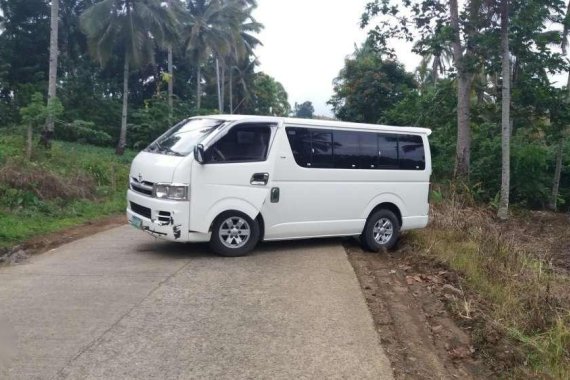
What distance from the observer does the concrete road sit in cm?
429

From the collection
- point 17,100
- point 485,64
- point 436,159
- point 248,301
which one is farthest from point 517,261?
point 17,100

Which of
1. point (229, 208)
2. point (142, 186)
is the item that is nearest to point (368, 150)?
point (229, 208)

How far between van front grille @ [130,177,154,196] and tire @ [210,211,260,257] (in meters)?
1.02

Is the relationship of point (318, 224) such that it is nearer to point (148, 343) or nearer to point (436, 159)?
point (148, 343)

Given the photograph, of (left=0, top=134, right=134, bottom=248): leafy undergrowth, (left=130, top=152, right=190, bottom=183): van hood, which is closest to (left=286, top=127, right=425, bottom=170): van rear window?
(left=130, top=152, right=190, bottom=183): van hood

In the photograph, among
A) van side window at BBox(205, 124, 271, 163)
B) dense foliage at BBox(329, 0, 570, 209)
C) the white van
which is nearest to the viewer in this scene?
Answer: the white van

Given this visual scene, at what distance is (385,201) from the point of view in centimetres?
916

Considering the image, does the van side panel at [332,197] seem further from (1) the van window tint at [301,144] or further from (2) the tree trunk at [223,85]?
(2) the tree trunk at [223,85]

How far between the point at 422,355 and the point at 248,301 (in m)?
1.95

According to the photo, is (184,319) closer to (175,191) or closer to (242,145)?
(175,191)

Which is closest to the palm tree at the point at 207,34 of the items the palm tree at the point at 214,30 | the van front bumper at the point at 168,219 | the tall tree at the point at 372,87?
the palm tree at the point at 214,30

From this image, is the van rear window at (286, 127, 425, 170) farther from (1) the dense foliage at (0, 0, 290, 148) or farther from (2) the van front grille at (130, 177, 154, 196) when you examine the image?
(1) the dense foliage at (0, 0, 290, 148)

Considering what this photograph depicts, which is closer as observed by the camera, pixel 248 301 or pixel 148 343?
pixel 148 343

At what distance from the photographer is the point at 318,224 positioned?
28.3 ft
